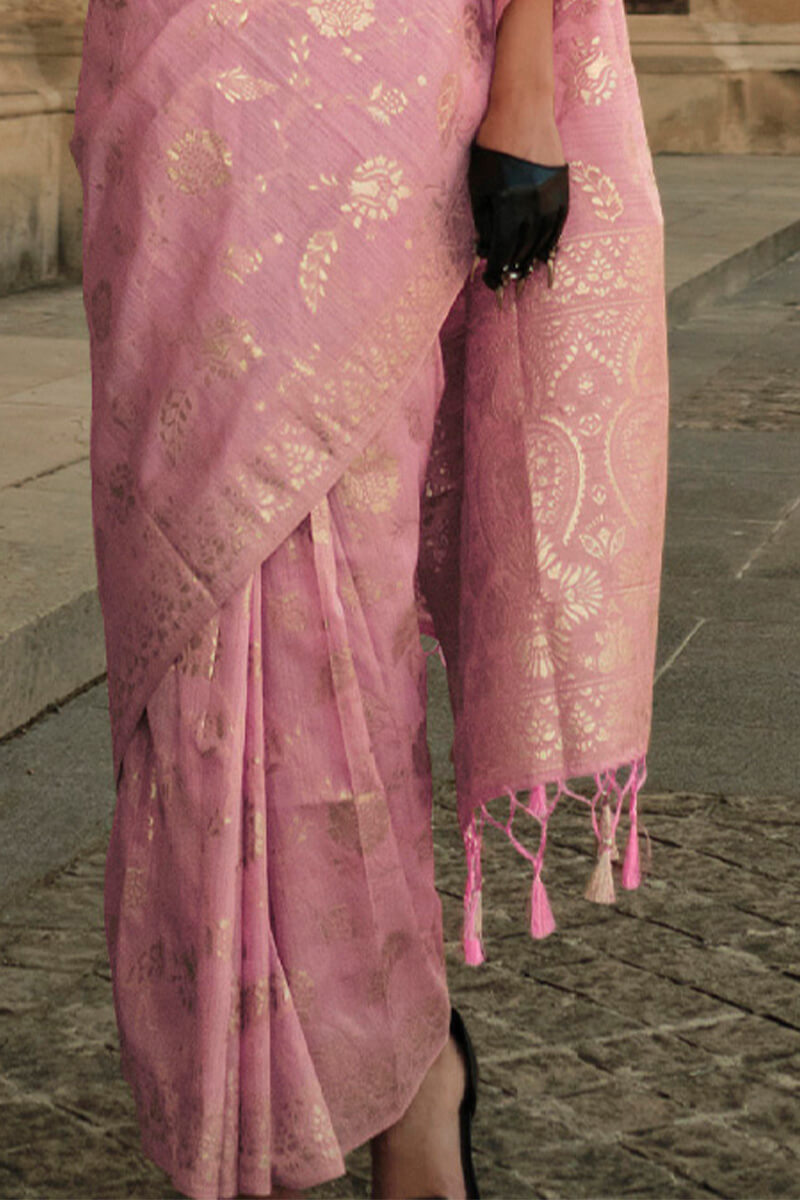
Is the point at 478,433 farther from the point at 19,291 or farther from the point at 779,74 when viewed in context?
the point at 779,74

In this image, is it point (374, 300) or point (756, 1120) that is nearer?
point (374, 300)

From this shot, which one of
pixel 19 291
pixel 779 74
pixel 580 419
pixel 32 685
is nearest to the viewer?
pixel 580 419

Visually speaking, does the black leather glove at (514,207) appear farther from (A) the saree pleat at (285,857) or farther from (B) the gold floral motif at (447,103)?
(A) the saree pleat at (285,857)

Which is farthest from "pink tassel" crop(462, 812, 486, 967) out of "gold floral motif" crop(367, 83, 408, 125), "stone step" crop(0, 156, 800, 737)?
"stone step" crop(0, 156, 800, 737)

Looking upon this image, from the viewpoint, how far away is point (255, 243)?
6.96ft

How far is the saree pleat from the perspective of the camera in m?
2.19

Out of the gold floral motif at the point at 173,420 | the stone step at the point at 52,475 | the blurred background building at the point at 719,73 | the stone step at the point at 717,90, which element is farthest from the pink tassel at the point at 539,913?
the stone step at the point at 717,90

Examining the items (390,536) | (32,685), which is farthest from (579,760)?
(32,685)

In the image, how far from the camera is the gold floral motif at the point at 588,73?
2.23 m

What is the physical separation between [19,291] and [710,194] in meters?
5.94

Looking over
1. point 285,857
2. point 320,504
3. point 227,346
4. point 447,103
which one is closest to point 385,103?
point 447,103

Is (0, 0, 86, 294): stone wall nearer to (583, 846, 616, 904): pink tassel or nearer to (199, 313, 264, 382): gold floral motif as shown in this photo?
(583, 846, 616, 904): pink tassel

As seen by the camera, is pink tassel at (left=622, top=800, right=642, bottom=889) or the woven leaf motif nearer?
the woven leaf motif

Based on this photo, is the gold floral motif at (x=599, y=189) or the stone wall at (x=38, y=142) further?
the stone wall at (x=38, y=142)
